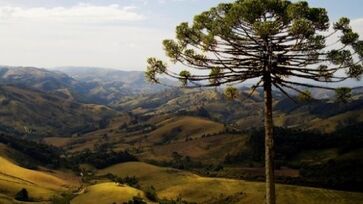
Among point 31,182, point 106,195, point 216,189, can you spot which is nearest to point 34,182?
point 31,182

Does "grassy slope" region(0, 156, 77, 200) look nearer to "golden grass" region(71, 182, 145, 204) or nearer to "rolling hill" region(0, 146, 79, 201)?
"rolling hill" region(0, 146, 79, 201)

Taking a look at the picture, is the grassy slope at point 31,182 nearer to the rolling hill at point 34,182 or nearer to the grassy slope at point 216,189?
the rolling hill at point 34,182

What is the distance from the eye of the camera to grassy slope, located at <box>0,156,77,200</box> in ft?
426

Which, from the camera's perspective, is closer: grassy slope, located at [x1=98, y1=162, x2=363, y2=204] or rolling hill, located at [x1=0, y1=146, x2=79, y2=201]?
grassy slope, located at [x1=98, y1=162, x2=363, y2=204]

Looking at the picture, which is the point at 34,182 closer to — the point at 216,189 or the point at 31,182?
the point at 31,182

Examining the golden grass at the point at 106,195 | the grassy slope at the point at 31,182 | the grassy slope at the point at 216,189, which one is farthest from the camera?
the grassy slope at the point at 31,182

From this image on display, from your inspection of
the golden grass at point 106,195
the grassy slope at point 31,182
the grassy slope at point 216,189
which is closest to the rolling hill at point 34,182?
the grassy slope at point 31,182

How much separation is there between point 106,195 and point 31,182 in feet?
123

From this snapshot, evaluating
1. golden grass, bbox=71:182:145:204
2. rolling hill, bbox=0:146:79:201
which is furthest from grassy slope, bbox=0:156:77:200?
golden grass, bbox=71:182:145:204

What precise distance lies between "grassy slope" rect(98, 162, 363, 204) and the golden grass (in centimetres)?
1501

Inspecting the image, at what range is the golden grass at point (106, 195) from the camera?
382ft

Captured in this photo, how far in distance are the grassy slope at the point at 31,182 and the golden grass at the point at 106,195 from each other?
11418 mm

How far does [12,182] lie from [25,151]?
64.1 m

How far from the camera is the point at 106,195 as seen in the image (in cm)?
11994
